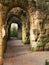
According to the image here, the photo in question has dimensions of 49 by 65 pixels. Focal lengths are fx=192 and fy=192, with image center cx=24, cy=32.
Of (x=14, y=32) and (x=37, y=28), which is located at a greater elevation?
(x=37, y=28)

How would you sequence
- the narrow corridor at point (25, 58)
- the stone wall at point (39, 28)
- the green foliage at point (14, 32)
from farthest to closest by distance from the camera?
the green foliage at point (14, 32)
the stone wall at point (39, 28)
the narrow corridor at point (25, 58)

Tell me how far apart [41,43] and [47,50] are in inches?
24.0

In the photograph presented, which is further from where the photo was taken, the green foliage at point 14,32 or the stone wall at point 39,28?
the green foliage at point 14,32

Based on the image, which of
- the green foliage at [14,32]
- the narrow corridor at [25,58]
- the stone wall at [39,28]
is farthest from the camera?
the green foliage at [14,32]

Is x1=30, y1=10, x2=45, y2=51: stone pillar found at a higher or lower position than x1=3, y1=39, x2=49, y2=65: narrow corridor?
higher

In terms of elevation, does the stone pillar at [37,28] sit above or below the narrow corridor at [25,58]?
above

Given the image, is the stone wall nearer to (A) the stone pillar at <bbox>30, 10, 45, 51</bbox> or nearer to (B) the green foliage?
(A) the stone pillar at <bbox>30, 10, 45, 51</bbox>

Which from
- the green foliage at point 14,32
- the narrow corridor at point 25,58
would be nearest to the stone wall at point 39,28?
the narrow corridor at point 25,58

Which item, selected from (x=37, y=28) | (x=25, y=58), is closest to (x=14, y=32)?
(x=37, y=28)

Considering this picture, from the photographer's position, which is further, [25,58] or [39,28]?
[39,28]

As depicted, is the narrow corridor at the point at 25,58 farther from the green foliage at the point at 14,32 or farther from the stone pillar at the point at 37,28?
the green foliage at the point at 14,32

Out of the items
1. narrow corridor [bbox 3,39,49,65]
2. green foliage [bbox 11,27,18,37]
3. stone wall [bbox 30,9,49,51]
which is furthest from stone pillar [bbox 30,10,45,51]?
green foliage [bbox 11,27,18,37]

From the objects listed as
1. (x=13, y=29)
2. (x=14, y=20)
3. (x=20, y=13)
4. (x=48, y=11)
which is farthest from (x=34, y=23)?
(x=13, y=29)

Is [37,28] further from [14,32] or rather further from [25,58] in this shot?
[14,32]
